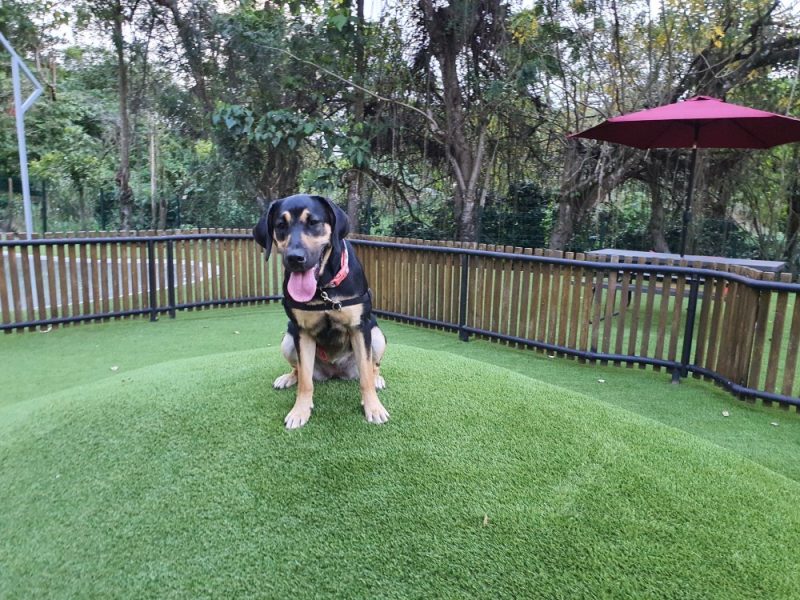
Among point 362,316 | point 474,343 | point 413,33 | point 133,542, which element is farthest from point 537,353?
point 413,33

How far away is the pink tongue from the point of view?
276 cm

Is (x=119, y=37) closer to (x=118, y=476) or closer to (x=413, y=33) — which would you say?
(x=413, y=33)

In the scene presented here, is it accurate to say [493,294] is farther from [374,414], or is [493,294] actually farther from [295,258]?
[295,258]

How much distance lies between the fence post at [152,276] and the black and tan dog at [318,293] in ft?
17.2

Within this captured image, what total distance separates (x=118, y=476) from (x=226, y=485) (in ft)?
1.95

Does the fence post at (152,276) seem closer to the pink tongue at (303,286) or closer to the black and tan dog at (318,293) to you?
the black and tan dog at (318,293)

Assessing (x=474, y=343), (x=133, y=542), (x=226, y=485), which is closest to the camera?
(x=133, y=542)

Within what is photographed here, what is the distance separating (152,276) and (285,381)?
5.03 m

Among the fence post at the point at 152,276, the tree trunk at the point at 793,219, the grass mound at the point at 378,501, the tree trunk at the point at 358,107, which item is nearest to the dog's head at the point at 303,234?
the grass mound at the point at 378,501

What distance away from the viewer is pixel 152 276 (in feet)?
25.9

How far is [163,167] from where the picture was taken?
16.2 metres

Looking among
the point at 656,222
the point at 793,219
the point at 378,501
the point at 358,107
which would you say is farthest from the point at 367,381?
the point at 793,219

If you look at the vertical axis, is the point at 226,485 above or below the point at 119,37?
below

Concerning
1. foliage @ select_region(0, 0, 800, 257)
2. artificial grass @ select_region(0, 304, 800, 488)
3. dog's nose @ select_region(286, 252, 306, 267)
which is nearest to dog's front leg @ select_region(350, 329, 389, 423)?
dog's nose @ select_region(286, 252, 306, 267)
